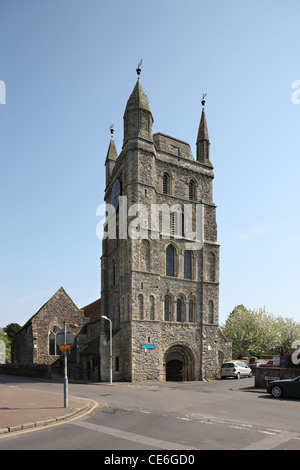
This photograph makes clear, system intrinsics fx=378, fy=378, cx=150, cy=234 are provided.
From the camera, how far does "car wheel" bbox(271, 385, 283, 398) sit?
18650mm

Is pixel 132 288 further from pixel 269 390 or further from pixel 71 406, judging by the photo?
pixel 71 406

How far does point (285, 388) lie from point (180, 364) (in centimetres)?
2004

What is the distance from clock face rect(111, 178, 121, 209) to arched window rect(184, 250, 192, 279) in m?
9.04

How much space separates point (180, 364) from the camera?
37.3m

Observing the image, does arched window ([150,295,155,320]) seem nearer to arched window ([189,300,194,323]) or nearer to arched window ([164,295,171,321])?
arched window ([164,295,171,321])

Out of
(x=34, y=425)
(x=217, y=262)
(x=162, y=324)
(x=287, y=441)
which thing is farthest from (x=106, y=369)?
(x=287, y=441)

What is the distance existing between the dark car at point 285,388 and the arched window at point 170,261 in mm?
18897

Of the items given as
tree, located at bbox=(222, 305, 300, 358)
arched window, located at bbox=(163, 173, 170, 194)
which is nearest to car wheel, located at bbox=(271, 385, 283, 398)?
arched window, located at bbox=(163, 173, 170, 194)

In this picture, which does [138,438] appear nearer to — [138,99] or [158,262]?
[158,262]

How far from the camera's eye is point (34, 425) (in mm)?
11094

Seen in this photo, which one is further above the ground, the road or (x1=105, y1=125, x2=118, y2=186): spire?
(x1=105, y1=125, x2=118, y2=186): spire

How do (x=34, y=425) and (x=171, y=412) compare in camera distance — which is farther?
(x=171, y=412)
